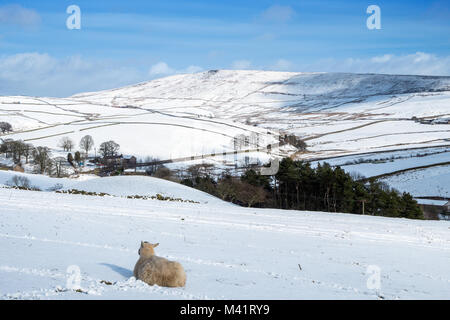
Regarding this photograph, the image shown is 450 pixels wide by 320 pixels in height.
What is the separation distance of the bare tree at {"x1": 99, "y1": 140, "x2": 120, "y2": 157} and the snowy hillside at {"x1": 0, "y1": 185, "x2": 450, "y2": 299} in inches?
3137

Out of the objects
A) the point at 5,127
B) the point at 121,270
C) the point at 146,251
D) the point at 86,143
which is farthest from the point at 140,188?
the point at 5,127

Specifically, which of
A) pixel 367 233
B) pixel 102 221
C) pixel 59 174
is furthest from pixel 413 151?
pixel 102 221

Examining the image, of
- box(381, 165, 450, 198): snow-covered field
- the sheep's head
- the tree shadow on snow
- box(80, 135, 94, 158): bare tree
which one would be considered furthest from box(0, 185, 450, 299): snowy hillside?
box(80, 135, 94, 158): bare tree

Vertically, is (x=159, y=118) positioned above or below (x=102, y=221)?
above

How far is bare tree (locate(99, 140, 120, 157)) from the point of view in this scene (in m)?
103

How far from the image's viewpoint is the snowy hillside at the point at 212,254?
9.93 metres

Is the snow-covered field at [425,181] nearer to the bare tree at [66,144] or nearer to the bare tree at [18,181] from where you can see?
the bare tree at [18,181]

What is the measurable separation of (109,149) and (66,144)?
13890mm

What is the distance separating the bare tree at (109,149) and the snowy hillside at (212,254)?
3137 inches

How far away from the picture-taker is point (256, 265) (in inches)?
518

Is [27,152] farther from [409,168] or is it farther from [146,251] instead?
[146,251]

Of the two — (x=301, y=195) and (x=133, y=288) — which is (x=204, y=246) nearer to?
(x=133, y=288)
